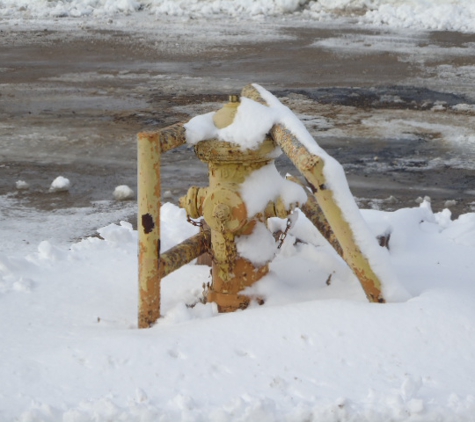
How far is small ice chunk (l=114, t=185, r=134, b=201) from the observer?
5848mm

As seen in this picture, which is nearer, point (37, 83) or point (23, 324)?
point (23, 324)

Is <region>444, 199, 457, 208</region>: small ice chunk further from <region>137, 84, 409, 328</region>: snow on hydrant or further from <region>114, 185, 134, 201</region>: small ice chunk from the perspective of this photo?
<region>137, 84, 409, 328</region>: snow on hydrant

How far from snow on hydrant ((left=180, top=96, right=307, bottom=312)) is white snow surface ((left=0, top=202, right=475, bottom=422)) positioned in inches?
4.2

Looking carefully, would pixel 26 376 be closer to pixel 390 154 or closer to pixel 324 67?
pixel 390 154

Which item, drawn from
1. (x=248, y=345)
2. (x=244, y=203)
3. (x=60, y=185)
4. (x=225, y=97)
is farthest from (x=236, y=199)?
(x=225, y=97)

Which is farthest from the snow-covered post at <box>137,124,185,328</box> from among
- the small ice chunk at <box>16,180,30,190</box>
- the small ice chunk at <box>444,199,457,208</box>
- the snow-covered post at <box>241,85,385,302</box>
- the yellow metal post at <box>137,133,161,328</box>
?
the small ice chunk at <box>16,180,30,190</box>

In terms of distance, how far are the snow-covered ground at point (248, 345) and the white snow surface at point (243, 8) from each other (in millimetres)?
11147

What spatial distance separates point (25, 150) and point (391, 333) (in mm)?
5007

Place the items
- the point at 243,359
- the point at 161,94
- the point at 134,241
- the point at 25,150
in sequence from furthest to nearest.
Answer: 1. the point at 161,94
2. the point at 25,150
3. the point at 134,241
4. the point at 243,359

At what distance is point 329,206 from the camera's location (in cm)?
282

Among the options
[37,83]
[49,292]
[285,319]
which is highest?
[285,319]

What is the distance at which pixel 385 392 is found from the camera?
98.4 inches

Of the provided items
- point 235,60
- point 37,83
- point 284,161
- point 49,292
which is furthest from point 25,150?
point 235,60

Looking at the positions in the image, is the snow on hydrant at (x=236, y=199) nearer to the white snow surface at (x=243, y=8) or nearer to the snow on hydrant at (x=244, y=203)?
the snow on hydrant at (x=244, y=203)
